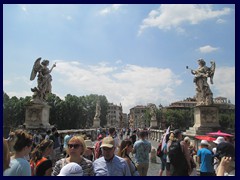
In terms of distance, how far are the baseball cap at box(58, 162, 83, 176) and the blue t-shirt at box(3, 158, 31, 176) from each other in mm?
505

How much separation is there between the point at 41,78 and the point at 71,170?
15.3 m

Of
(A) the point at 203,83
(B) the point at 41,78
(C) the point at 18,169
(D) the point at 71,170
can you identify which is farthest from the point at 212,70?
(C) the point at 18,169

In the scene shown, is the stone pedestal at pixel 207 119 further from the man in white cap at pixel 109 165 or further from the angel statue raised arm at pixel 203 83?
the man in white cap at pixel 109 165

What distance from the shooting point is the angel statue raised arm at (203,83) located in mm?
17766

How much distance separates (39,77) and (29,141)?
47.9 feet

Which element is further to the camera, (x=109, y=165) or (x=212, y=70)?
(x=212, y=70)

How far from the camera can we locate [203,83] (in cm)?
1806

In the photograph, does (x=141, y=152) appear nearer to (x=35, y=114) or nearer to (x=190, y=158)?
(x=190, y=158)

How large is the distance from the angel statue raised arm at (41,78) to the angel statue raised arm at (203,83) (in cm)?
1013

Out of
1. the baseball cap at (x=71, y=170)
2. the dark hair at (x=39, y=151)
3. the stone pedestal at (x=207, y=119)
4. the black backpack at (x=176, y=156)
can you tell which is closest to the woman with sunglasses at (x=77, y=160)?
the baseball cap at (x=71, y=170)
